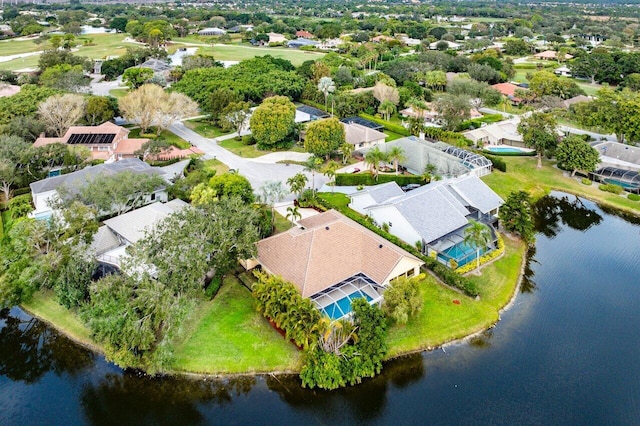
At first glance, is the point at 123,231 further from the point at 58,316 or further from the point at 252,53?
the point at 252,53

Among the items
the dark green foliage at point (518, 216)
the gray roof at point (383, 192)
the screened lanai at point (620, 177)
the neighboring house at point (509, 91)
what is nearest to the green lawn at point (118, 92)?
the gray roof at point (383, 192)

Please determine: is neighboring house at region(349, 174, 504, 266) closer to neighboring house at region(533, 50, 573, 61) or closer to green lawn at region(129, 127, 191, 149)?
green lawn at region(129, 127, 191, 149)

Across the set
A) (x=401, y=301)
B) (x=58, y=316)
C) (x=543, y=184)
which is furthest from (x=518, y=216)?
(x=58, y=316)

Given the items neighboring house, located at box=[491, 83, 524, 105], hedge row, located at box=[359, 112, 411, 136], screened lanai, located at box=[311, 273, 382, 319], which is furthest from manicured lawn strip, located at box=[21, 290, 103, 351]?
neighboring house, located at box=[491, 83, 524, 105]

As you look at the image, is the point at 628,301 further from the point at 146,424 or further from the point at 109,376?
the point at 109,376

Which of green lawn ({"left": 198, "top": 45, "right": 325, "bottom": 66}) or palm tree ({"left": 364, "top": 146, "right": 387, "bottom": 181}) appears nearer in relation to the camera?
palm tree ({"left": 364, "top": 146, "right": 387, "bottom": 181})

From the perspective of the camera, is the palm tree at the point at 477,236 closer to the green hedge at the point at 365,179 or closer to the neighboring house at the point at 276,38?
the green hedge at the point at 365,179
